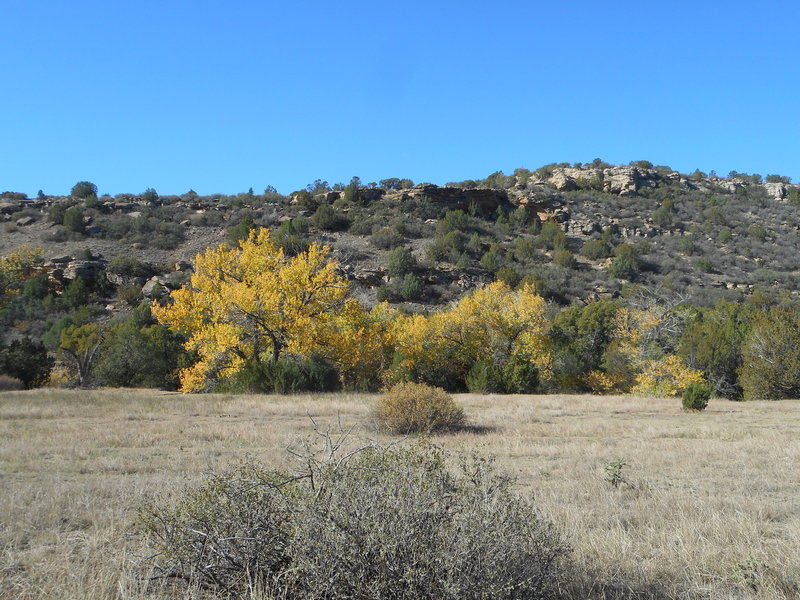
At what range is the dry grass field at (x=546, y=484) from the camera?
3.95 meters

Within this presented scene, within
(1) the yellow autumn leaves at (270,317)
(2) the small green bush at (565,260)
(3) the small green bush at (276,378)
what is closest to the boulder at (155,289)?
(1) the yellow autumn leaves at (270,317)

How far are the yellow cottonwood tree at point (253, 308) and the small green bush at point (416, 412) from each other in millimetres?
11014

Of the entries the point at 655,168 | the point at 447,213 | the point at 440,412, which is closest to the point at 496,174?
the point at 655,168

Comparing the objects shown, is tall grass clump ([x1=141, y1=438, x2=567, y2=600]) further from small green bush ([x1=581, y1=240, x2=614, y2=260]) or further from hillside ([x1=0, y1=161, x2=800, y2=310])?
small green bush ([x1=581, y1=240, x2=614, y2=260])

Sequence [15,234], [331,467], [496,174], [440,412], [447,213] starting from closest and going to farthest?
[331,467] < [440,412] < [15,234] < [447,213] < [496,174]

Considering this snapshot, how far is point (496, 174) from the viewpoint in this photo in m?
108

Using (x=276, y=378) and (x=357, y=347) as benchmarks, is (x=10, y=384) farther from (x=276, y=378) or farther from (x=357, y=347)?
(x=357, y=347)

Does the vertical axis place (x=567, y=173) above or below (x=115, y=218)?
above

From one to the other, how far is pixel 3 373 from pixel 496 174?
92531 millimetres

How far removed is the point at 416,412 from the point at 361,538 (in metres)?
9.48

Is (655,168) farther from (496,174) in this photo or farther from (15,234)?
(15,234)

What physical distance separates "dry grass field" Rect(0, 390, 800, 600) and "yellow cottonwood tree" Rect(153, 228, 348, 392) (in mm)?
7051

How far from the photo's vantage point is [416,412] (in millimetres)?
12469

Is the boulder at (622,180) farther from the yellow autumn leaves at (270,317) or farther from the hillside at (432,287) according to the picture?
the yellow autumn leaves at (270,317)
